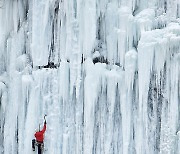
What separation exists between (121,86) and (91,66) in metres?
0.66

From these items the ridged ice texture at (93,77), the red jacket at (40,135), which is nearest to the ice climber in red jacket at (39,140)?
the red jacket at (40,135)

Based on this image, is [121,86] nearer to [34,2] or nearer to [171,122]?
[171,122]

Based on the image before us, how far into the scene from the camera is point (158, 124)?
934 cm

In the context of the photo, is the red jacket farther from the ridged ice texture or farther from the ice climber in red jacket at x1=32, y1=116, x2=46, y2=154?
the ridged ice texture

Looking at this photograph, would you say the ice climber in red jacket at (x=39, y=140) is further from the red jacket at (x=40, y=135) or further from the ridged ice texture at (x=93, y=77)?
the ridged ice texture at (x=93, y=77)

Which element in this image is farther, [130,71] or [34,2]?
[34,2]

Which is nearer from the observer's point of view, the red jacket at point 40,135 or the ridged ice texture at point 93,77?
the ridged ice texture at point 93,77

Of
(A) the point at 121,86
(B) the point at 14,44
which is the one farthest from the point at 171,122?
(B) the point at 14,44

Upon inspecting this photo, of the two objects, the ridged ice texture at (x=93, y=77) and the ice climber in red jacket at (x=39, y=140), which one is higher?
the ridged ice texture at (x=93, y=77)

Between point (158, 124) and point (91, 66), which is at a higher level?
point (91, 66)

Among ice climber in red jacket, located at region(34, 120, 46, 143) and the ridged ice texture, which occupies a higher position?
the ridged ice texture

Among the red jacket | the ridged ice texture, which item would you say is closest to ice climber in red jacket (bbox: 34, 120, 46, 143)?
the red jacket

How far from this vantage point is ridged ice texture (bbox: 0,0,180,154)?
30.6 ft

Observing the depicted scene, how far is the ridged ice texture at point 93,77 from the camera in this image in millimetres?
9312
